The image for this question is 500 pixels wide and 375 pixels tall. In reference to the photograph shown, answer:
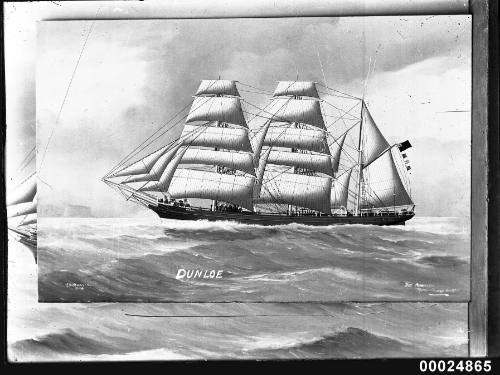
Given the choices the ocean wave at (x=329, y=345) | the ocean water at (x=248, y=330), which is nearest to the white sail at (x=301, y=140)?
the ocean water at (x=248, y=330)

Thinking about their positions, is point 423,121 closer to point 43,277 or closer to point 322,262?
point 322,262

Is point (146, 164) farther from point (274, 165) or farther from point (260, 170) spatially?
point (274, 165)

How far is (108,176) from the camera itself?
587 centimetres

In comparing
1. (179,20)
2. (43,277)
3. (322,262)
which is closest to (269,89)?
(179,20)

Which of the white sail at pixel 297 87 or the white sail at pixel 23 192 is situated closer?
the white sail at pixel 297 87

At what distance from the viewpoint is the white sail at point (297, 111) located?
19.2 feet

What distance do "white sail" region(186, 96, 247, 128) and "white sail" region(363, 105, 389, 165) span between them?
92 centimetres

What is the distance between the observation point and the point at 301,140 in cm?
596

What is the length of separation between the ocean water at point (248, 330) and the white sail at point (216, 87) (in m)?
1.59

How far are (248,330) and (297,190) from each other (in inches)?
44.1

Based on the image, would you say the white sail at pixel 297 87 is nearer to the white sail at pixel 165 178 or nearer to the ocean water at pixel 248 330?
the white sail at pixel 165 178

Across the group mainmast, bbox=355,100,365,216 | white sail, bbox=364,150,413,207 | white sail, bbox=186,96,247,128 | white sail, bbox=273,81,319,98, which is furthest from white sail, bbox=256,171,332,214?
white sail, bbox=273,81,319,98

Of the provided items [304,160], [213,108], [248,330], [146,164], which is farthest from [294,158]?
[248,330]

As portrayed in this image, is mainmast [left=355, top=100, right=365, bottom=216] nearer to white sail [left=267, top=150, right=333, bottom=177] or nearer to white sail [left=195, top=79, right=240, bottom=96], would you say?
white sail [left=267, top=150, right=333, bottom=177]
